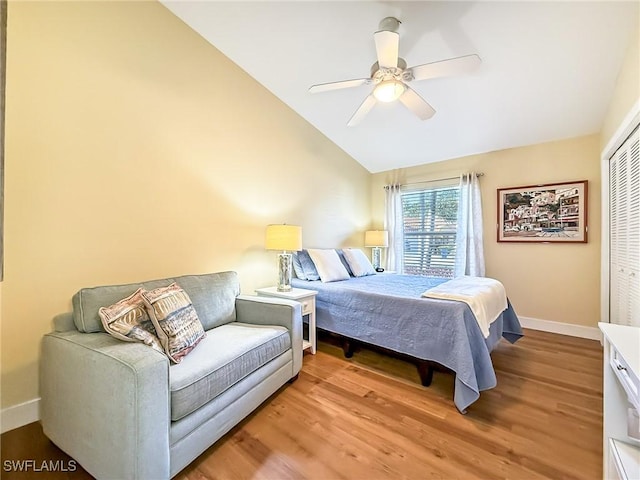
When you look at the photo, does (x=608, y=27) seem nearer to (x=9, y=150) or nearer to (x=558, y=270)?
(x=558, y=270)

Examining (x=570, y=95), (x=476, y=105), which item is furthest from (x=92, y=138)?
(x=570, y=95)

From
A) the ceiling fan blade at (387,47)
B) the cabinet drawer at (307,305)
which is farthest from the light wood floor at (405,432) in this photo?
the ceiling fan blade at (387,47)

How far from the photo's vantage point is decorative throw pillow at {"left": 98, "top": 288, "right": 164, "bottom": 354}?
137 cm

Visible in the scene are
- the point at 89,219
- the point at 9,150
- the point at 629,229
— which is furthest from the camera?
the point at 629,229

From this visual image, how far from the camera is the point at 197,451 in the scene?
1.35 meters

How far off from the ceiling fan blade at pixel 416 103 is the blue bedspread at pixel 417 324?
5.16ft

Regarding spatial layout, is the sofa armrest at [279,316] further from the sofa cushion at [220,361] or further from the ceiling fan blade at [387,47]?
the ceiling fan blade at [387,47]

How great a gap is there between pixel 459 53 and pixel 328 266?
2.35 meters

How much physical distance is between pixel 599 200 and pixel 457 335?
2.68m

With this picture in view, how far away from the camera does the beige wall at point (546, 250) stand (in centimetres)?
311

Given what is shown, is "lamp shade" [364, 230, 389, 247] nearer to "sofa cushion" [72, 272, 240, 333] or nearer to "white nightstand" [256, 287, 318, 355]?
"white nightstand" [256, 287, 318, 355]

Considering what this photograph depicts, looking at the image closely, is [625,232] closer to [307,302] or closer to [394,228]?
[394,228]

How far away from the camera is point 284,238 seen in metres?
2.76

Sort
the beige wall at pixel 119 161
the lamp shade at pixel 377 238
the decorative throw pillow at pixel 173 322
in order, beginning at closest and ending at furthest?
the decorative throw pillow at pixel 173 322 → the beige wall at pixel 119 161 → the lamp shade at pixel 377 238
